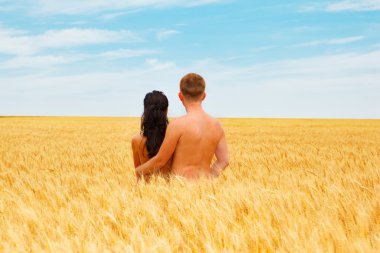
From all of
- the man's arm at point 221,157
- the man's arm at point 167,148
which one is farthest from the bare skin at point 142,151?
the man's arm at point 221,157

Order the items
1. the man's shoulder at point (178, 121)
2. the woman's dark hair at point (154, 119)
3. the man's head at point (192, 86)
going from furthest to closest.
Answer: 1. the woman's dark hair at point (154, 119)
2. the man's shoulder at point (178, 121)
3. the man's head at point (192, 86)

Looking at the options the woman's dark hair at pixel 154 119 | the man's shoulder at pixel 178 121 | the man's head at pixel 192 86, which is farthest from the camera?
the woman's dark hair at pixel 154 119

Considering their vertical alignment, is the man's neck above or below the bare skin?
above

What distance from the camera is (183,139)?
13.4ft

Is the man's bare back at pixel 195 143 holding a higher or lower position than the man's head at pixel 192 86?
lower

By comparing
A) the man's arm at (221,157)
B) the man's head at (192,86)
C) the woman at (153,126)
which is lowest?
the man's arm at (221,157)

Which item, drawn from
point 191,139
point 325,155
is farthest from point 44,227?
point 325,155

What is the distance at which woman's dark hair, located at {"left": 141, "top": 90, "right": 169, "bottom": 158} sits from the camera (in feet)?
14.2

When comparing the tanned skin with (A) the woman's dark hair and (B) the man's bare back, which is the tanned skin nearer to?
(B) the man's bare back

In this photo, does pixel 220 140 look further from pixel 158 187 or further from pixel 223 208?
pixel 223 208

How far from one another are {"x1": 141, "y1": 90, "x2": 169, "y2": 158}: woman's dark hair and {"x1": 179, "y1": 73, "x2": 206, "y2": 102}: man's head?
1.44 feet

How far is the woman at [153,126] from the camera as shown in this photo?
14.2ft

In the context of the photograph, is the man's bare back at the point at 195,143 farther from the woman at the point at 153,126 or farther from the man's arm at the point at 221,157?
the woman at the point at 153,126

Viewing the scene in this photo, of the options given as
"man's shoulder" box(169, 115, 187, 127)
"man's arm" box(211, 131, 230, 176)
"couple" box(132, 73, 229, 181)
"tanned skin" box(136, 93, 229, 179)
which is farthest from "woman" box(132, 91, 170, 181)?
"man's arm" box(211, 131, 230, 176)
